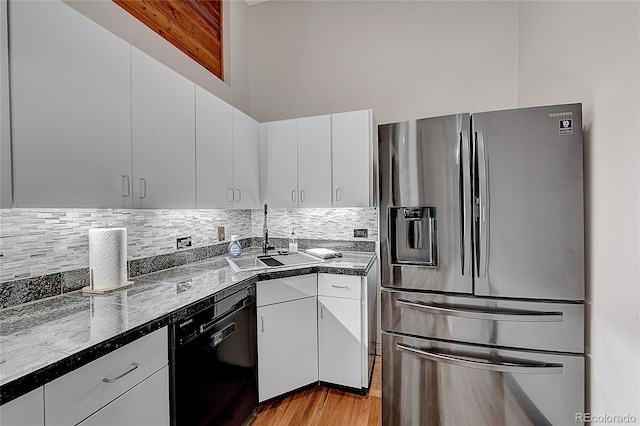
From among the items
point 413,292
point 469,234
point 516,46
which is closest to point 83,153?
point 413,292

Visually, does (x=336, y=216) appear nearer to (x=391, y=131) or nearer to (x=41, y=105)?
(x=391, y=131)

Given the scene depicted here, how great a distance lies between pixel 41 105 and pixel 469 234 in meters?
2.01

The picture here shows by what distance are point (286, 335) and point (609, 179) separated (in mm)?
1976

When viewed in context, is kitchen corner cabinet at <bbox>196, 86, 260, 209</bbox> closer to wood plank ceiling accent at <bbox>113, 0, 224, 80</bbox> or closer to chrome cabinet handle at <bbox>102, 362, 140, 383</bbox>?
wood plank ceiling accent at <bbox>113, 0, 224, 80</bbox>

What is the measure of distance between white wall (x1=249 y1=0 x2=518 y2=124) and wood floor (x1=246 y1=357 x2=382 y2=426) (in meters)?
2.26

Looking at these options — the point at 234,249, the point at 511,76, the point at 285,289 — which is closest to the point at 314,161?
the point at 234,249

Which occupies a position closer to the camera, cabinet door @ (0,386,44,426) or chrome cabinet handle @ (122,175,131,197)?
cabinet door @ (0,386,44,426)

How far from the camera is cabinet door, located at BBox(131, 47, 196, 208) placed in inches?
60.6

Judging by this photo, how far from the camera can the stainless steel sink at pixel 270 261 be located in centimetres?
209

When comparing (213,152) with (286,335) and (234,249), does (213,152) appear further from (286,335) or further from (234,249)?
(286,335)

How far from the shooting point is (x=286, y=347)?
208 centimetres

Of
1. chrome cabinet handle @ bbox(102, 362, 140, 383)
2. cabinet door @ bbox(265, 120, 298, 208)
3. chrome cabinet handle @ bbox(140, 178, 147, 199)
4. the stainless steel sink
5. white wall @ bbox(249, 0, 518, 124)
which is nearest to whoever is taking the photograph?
chrome cabinet handle @ bbox(102, 362, 140, 383)

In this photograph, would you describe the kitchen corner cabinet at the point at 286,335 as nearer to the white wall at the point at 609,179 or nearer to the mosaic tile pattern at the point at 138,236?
the mosaic tile pattern at the point at 138,236

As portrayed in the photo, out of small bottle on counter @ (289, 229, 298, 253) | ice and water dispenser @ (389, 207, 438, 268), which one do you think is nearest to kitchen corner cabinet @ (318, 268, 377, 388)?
ice and water dispenser @ (389, 207, 438, 268)
